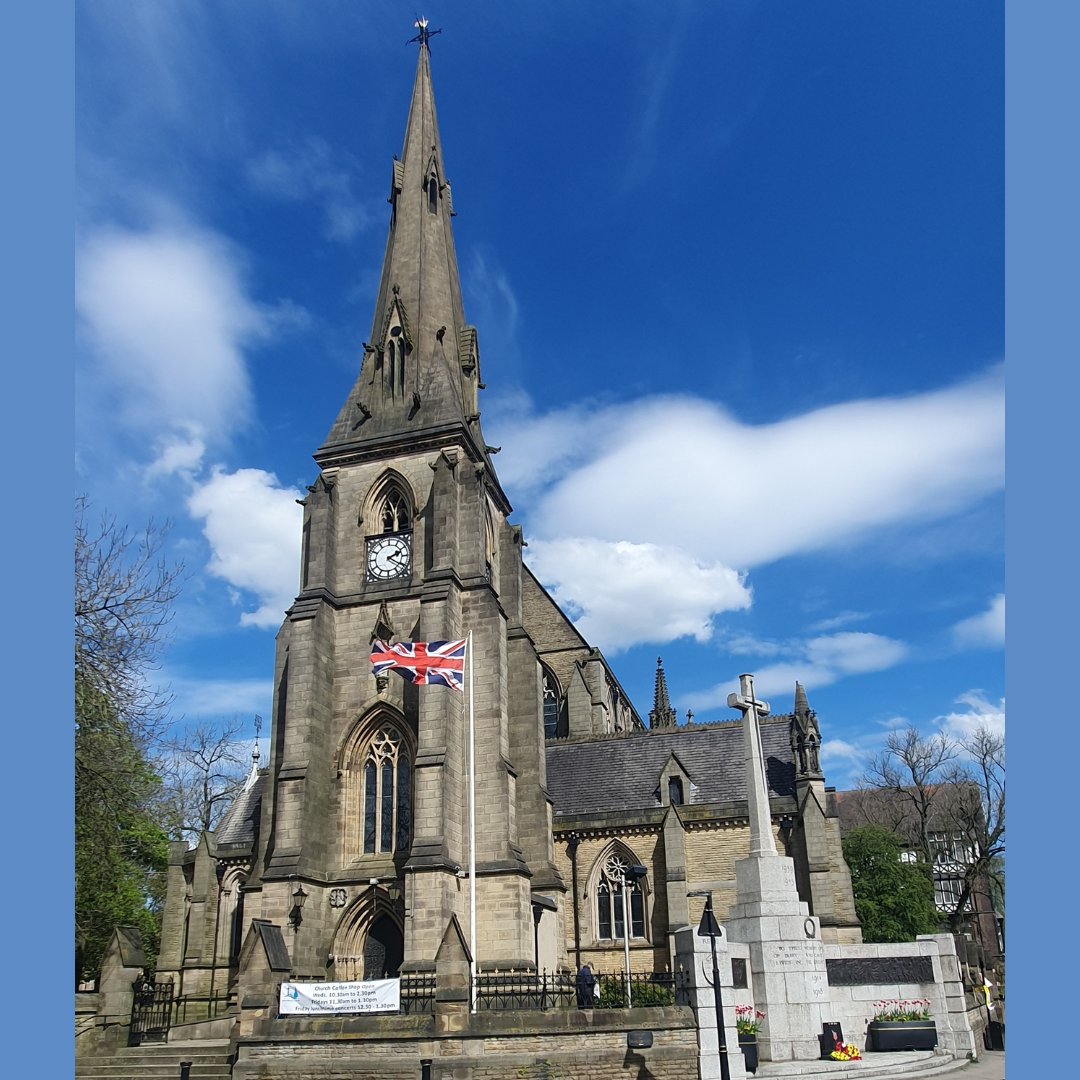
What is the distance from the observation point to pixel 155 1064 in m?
19.7

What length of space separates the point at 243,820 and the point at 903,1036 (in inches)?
826

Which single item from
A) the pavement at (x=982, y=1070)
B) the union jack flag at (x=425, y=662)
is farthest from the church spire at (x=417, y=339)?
the pavement at (x=982, y=1070)

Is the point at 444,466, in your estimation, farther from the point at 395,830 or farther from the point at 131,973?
the point at 131,973

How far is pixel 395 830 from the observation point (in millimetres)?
26266

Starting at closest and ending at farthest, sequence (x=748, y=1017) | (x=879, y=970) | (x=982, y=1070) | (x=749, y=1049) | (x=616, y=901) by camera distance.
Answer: (x=982, y=1070) → (x=749, y=1049) → (x=748, y=1017) → (x=879, y=970) → (x=616, y=901)

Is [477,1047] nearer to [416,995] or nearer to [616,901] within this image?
[416,995]

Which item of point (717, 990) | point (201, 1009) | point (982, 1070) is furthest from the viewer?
point (201, 1009)

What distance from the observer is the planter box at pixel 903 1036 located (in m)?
19.5

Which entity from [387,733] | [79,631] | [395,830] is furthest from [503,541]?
[79,631]

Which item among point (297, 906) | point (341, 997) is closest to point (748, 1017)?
point (341, 997)

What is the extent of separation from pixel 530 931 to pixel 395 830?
14.6 feet

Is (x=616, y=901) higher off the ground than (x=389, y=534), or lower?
lower

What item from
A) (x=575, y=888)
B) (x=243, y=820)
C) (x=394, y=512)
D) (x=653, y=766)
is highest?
(x=394, y=512)

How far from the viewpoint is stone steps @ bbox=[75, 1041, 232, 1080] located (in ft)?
62.6
